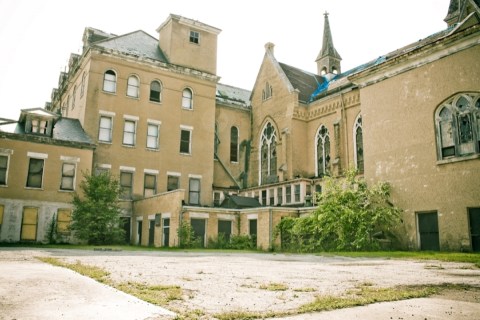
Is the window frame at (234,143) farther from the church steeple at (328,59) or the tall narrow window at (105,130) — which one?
the church steeple at (328,59)

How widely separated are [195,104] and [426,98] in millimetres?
21183

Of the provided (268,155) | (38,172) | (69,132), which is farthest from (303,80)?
(38,172)

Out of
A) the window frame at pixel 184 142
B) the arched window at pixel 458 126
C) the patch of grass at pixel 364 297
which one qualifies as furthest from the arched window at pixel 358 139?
the patch of grass at pixel 364 297

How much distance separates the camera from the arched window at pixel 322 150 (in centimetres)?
3369

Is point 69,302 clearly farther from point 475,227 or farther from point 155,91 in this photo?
point 155,91

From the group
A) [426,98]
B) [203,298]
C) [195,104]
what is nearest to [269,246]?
[426,98]

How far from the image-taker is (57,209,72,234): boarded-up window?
2701 cm

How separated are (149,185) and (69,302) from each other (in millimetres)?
28921

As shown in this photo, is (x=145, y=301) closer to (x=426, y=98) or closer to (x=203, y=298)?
(x=203, y=298)

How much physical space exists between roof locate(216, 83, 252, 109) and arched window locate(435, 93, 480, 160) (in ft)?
78.4

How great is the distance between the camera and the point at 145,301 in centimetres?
436

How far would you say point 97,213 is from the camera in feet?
84.4

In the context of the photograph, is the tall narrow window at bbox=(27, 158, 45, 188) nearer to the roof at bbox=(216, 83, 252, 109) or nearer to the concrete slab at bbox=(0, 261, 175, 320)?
the roof at bbox=(216, 83, 252, 109)

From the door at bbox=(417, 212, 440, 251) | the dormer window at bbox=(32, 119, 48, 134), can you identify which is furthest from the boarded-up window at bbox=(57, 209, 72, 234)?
the door at bbox=(417, 212, 440, 251)
